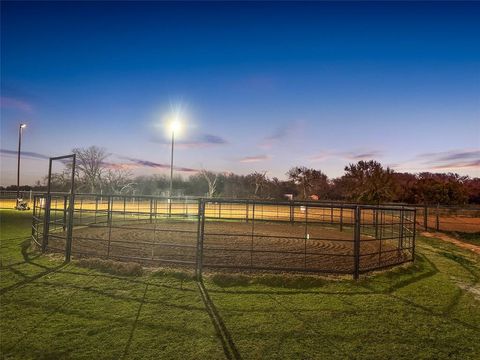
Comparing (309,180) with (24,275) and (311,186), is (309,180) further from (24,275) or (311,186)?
(24,275)

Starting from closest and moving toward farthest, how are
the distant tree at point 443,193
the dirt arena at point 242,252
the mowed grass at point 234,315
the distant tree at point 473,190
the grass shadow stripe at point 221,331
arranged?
the grass shadow stripe at point 221,331
the mowed grass at point 234,315
the dirt arena at point 242,252
the distant tree at point 443,193
the distant tree at point 473,190

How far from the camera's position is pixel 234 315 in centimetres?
534

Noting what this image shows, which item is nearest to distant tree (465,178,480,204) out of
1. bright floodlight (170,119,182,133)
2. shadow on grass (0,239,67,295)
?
bright floodlight (170,119,182,133)

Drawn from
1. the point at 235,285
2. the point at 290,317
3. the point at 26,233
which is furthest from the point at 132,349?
the point at 26,233

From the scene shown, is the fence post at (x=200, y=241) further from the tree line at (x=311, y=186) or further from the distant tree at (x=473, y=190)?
the distant tree at (x=473, y=190)

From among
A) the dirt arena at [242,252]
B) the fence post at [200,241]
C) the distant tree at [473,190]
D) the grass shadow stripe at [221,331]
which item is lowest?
the grass shadow stripe at [221,331]

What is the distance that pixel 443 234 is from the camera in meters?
18.6

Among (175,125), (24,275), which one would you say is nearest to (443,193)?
(175,125)

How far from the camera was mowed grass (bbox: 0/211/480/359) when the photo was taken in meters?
4.26

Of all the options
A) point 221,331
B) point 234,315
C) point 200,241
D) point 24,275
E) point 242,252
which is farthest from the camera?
point 242,252

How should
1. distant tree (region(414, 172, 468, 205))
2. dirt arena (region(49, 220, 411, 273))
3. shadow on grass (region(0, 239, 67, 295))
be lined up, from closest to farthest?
shadow on grass (region(0, 239, 67, 295))
dirt arena (region(49, 220, 411, 273))
distant tree (region(414, 172, 468, 205))

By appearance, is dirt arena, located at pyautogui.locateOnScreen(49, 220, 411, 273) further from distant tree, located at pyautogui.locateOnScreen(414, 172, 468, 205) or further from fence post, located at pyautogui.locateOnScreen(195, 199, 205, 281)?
distant tree, located at pyautogui.locateOnScreen(414, 172, 468, 205)

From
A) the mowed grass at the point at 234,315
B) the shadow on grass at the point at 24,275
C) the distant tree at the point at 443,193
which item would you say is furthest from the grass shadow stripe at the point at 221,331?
the distant tree at the point at 443,193

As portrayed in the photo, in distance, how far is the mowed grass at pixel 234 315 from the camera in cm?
426
